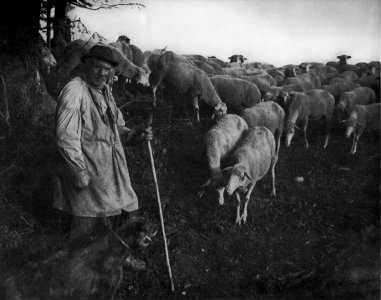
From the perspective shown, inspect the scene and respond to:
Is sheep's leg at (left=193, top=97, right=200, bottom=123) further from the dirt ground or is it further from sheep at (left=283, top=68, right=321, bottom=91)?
sheep at (left=283, top=68, right=321, bottom=91)

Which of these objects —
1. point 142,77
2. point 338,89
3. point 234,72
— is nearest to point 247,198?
point 142,77

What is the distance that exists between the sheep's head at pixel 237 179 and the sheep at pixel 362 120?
11.5 feet

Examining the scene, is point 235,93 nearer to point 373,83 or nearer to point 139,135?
point 373,83

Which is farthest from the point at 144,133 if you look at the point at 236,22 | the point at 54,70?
the point at 54,70

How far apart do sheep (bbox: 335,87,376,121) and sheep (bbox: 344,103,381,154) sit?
103 centimetres

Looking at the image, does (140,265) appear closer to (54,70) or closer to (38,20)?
(38,20)

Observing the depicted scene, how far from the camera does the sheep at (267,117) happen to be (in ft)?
29.5

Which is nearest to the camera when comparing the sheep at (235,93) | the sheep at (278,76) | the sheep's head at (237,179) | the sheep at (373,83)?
the sheep's head at (237,179)

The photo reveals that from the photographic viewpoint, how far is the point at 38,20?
224 inches

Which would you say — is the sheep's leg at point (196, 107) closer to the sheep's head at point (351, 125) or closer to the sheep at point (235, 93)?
the sheep at point (235, 93)

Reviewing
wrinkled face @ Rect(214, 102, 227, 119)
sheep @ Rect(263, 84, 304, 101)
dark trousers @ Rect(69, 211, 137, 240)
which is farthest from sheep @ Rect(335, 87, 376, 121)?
dark trousers @ Rect(69, 211, 137, 240)

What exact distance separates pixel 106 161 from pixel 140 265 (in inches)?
49.1

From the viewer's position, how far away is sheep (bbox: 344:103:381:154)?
8.86m

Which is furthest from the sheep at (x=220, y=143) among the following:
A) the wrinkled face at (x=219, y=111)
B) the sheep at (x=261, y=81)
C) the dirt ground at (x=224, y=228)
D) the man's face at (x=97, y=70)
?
the sheep at (x=261, y=81)
